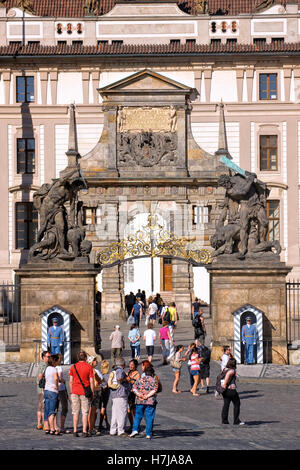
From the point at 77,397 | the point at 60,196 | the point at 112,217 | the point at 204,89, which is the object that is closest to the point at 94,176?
the point at 112,217

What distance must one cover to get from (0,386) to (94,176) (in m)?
27.9

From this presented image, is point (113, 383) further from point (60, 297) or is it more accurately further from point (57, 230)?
point (57, 230)

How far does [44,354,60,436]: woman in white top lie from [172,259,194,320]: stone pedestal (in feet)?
107

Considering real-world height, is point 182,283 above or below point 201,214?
below

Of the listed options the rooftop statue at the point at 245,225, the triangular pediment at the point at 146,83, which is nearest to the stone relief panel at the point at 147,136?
the triangular pediment at the point at 146,83

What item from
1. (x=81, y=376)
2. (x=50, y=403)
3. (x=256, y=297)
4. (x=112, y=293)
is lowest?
(x=50, y=403)

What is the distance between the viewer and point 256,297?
2966cm

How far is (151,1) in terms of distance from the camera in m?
55.1

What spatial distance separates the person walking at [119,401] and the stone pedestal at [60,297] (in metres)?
10.5

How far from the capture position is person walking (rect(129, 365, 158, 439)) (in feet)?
59.8

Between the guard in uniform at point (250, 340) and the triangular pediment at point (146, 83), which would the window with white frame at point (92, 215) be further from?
the guard in uniform at point (250, 340)

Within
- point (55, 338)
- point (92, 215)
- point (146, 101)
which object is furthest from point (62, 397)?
point (146, 101)

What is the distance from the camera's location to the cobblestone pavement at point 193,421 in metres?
17.7

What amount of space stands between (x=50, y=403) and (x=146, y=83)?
36329 mm
